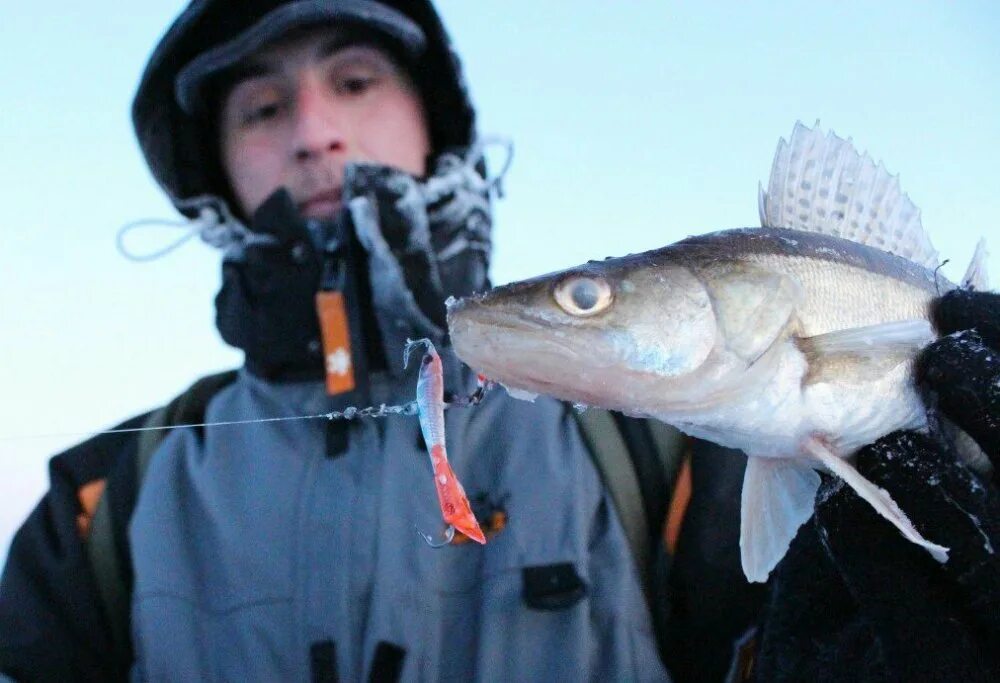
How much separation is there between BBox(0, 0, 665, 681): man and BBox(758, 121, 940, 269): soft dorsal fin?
1.20 m

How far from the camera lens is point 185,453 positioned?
340cm

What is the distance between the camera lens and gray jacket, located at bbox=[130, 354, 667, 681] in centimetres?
271

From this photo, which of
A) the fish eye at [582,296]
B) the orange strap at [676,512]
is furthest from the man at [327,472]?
the fish eye at [582,296]

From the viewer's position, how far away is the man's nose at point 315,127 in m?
3.71

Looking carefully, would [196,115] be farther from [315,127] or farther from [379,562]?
[379,562]

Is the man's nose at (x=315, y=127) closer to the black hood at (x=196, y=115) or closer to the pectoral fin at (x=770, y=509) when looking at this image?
the black hood at (x=196, y=115)

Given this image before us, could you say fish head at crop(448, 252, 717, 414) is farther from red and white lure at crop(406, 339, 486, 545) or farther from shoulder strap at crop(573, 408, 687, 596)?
shoulder strap at crop(573, 408, 687, 596)

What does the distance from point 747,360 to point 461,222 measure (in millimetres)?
2171

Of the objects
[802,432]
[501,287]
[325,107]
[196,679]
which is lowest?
[196,679]

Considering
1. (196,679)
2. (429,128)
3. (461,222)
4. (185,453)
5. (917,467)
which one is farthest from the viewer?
(429,128)

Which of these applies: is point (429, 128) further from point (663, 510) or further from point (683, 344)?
point (683, 344)

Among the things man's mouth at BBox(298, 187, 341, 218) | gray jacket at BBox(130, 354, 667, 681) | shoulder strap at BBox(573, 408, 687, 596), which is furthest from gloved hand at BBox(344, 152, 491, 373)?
shoulder strap at BBox(573, 408, 687, 596)

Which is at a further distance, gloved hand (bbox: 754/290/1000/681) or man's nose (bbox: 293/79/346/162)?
man's nose (bbox: 293/79/346/162)

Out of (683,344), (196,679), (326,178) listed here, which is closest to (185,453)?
(196,679)
